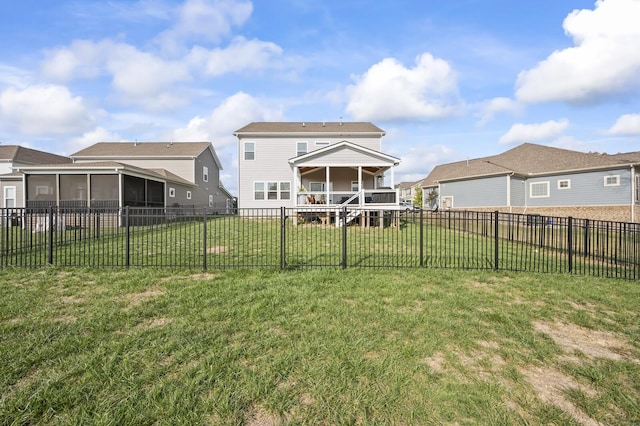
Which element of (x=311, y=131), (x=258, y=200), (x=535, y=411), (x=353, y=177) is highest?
(x=311, y=131)

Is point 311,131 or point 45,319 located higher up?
point 311,131

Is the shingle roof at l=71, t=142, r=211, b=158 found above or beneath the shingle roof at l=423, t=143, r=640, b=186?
above

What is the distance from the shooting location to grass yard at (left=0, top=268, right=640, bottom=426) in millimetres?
2422

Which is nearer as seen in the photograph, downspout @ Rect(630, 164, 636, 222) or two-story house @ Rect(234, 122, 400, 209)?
downspout @ Rect(630, 164, 636, 222)

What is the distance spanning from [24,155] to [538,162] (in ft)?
146

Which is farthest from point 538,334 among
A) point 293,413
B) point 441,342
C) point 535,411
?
point 293,413

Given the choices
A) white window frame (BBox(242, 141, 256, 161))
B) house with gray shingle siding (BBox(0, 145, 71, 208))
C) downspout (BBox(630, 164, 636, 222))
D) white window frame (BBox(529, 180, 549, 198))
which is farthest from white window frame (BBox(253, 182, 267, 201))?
downspout (BBox(630, 164, 636, 222))

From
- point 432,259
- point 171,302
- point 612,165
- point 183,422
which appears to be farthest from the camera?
point 612,165

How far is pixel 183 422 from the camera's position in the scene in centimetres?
224

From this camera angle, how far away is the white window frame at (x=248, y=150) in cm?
2253

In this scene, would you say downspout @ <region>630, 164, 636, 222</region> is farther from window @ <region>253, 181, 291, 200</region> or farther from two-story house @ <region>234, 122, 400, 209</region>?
window @ <region>253, 181, 291, 200</region>

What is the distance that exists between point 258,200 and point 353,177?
Result: 7.35 metres

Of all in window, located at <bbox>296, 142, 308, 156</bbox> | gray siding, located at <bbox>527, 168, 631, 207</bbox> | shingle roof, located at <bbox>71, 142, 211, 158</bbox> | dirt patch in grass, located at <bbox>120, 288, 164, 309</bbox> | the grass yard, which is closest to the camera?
the grass yard

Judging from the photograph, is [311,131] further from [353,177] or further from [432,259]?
[432,259]
